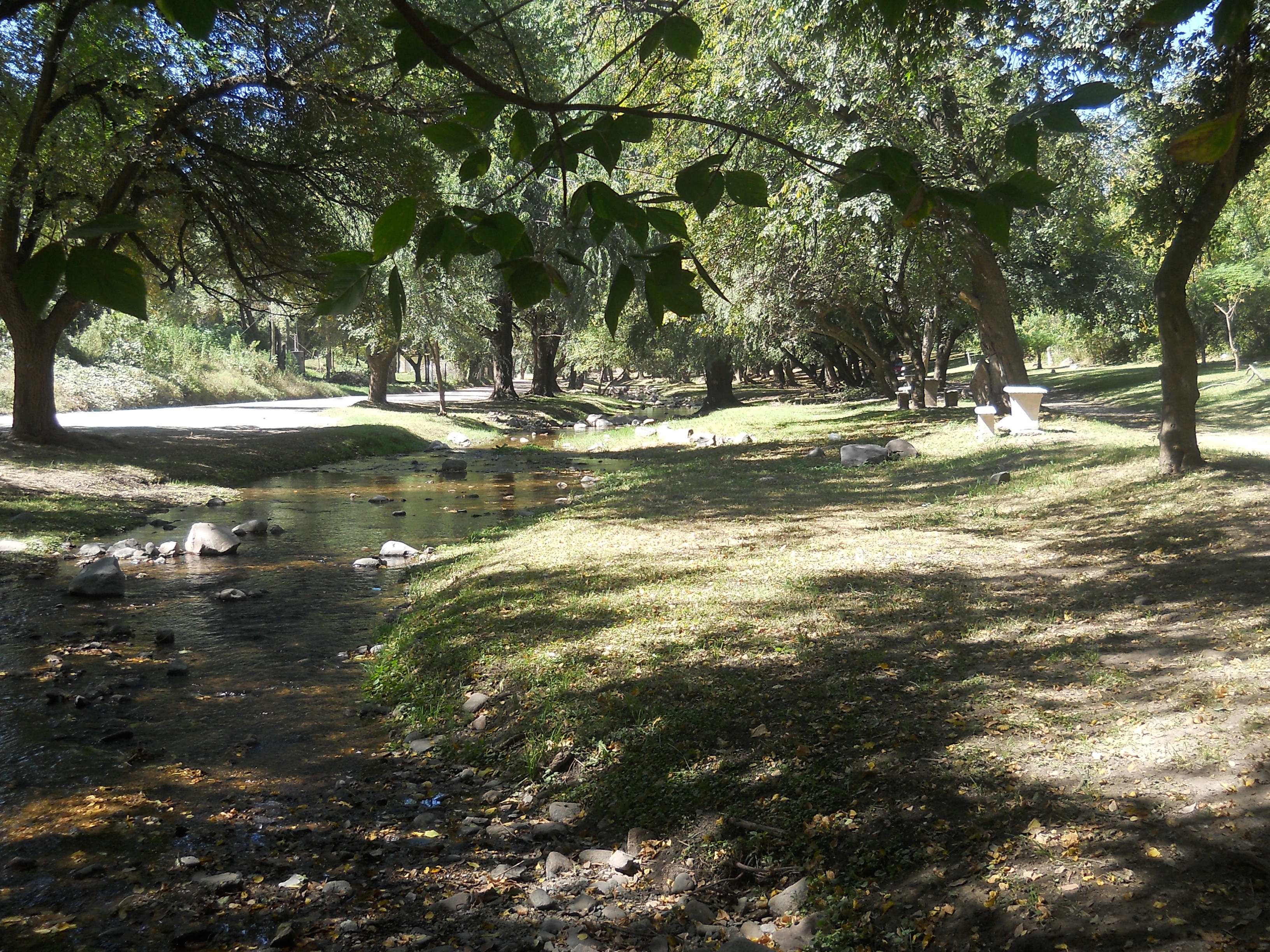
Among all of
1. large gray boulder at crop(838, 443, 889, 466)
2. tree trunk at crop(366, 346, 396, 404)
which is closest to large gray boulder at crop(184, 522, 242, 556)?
large gray boulder at crop(838, 443, 889, 466)

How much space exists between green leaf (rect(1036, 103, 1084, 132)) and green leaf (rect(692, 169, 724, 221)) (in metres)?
0.69

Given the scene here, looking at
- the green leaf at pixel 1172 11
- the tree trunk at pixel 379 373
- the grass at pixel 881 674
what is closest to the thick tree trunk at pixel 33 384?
the grass at pixel 881 674

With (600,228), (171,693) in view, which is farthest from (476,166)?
(171,693)

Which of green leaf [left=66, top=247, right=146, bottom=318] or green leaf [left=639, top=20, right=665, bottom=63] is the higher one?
green leaf [left=639, top=20, right=665, bottom=63]

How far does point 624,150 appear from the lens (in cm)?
912

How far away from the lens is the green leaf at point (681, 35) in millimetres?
2031

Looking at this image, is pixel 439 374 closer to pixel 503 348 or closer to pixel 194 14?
pixel 503 348

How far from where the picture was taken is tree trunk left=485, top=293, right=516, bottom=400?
37562 millimetres

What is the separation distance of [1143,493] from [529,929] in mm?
8559

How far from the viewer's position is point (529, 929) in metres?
3.25

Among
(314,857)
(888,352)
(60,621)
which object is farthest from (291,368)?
(314,857)

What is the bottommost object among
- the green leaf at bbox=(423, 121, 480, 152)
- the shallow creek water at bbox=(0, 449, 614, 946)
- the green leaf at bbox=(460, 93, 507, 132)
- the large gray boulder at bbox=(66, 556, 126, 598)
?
the shallow creek water at bbox=(0, 449, 614, 946)

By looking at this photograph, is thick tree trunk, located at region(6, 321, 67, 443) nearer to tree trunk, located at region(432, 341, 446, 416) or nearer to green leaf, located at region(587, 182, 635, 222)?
green leaf, located at region(587, 182, 635, 222)

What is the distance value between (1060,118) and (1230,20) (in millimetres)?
301
